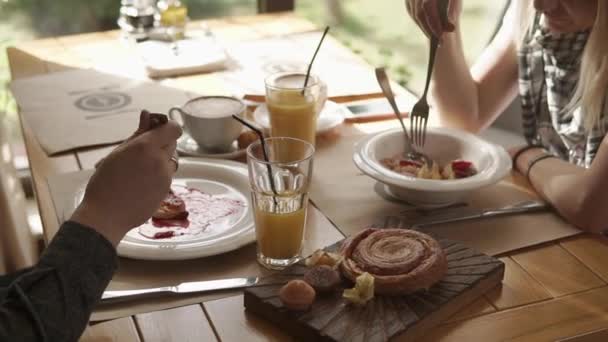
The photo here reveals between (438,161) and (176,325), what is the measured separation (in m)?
0.62

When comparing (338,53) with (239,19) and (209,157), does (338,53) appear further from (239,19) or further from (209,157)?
(209,157)

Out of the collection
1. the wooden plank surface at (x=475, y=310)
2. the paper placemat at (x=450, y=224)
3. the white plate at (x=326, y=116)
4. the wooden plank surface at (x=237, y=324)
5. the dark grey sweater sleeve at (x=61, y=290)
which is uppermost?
the dark grey sweater sleeve at (x=61, y=290)

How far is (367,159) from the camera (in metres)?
1.23

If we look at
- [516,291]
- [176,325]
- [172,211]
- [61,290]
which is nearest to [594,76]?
[516,291]

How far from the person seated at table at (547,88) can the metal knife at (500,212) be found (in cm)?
2

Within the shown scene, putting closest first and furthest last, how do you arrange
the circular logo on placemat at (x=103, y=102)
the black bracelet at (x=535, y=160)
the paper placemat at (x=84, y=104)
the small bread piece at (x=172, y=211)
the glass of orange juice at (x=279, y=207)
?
1. the glass of orange juice at (x=279, y=207)
2. the small bread piece at (x=172, y=211)
3. the black bracelet at (x=535, y=160)
4. the paper placemat at (x=84, y=104)
5. the circular logo on placemat at (x=103, y=102)

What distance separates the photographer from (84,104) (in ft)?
5.29

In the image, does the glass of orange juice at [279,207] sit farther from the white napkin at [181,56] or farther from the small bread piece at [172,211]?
the white napkin at [181,56]

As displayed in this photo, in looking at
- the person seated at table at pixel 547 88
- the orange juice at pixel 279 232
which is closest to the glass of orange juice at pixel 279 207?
the orange juice at pixel 279 232

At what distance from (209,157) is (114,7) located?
1884mm

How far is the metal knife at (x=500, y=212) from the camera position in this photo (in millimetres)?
1140

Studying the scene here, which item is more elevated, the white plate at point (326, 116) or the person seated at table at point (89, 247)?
the person seated at table at point (89, 247)

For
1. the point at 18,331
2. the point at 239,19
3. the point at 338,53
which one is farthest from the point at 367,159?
the point at 239,19

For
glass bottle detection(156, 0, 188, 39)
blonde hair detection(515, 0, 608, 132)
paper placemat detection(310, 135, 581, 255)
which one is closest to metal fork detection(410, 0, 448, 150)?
paper placemat detection(310, 135, 581, 255)
